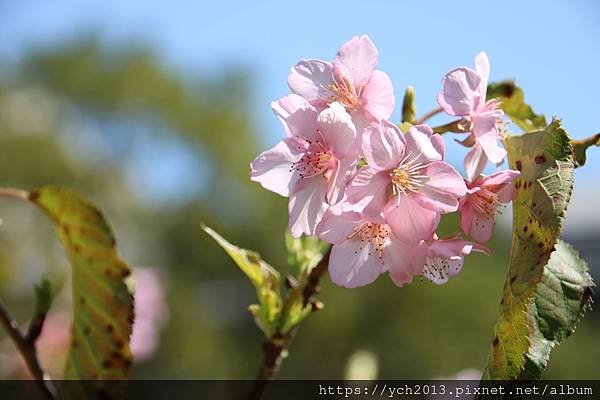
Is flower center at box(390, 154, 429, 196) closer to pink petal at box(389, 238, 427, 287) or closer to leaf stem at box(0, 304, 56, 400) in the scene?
pink petal at box(389, 238, 427, 287)

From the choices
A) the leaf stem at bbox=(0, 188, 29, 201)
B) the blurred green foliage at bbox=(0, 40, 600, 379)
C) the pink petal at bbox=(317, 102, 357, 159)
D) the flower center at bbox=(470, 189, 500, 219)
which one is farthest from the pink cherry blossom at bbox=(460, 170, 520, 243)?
the blurred green foliage at bbox=(0, 40, 600, 379)

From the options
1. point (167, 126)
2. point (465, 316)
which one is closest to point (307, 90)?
point (465, 316)

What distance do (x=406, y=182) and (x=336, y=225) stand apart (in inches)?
2.6

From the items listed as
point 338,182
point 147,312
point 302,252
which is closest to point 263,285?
point 302,252

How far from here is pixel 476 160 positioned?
731 mm

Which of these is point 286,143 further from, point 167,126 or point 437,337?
point 167,126

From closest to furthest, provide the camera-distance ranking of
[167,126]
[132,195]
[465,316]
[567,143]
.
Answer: [567,143], [465,316], [132,195], [167,126]

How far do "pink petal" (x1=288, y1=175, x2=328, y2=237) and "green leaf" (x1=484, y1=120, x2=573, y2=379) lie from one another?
15 centimetres

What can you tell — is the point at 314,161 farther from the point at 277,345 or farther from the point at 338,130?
the point at 277,345

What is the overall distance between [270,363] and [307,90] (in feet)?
0.78

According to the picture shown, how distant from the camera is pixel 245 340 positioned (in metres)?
14.8

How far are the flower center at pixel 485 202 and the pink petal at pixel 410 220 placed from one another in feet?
0.12

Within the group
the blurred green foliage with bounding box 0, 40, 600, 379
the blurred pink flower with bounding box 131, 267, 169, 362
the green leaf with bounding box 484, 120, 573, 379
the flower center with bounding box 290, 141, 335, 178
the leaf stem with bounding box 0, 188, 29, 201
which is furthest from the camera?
the blurred green foliage with bounding box 0, 40, 600, 379

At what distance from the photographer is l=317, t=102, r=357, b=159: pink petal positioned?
695 millimetres
